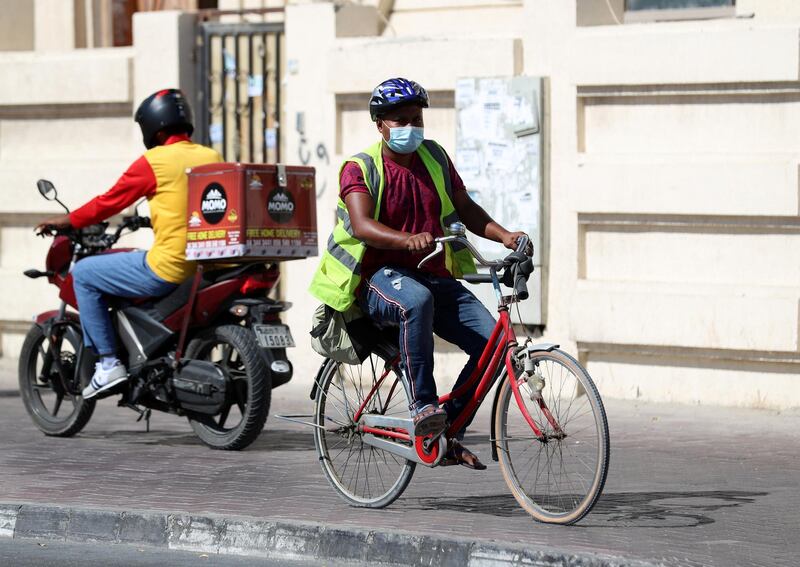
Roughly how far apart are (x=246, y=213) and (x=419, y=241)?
2.50 metres

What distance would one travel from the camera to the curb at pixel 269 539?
6047 mm

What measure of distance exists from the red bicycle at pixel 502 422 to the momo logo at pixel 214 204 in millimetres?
1775

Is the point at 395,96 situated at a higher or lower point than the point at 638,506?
higher

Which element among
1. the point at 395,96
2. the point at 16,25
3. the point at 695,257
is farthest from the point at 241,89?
the point at 395,96

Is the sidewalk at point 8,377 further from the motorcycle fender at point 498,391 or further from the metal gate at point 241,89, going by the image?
the motorcycle fender at point 498,391

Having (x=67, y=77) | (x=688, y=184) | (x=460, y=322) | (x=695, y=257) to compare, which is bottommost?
(x=460, y=322)

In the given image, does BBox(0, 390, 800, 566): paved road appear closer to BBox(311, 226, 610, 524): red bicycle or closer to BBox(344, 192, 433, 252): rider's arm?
BBox(311, 226, 610, 524): red bicycle

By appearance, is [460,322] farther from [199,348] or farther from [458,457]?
[199,348]

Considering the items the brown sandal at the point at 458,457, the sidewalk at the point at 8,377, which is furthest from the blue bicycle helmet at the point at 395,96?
the sidewalk at the point at 8,377

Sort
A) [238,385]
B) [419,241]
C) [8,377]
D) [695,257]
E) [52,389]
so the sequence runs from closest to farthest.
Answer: [419,241] → [238,385] → [52,389] → [695,257] → [8,377]

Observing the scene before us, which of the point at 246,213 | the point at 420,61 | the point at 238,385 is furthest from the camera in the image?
the point at 420,61

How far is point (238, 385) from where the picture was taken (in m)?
8.91

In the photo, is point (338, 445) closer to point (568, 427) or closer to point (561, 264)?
point (568, 427)

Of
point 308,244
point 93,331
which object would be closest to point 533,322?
point 308,244
